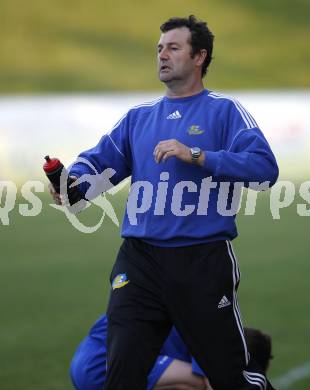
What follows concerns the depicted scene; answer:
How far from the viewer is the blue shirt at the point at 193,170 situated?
4.25m

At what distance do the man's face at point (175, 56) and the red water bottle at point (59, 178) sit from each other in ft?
2.19

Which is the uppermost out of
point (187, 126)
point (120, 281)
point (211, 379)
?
point (187, 126)

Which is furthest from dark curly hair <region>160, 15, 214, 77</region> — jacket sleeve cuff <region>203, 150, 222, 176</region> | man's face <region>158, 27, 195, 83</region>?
jacket sleeve cuff <region>203, 150, 222, 176</region>

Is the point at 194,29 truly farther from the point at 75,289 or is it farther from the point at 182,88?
the point at 75,289

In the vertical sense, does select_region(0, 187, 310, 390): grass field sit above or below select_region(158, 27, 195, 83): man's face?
below

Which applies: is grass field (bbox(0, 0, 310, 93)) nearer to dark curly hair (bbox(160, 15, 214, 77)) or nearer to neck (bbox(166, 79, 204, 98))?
dark curly hair (bbox(160, 15, 214, 77))

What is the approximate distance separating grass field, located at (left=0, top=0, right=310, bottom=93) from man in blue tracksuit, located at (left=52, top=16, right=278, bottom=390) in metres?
14.5

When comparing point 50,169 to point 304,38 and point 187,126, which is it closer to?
point 187,126

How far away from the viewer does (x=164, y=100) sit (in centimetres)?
462

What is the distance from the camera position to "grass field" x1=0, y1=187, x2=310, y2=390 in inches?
234

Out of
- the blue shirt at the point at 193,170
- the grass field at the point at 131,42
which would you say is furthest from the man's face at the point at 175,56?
the grass field at the point at 131,42

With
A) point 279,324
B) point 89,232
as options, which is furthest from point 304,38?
point 279,324

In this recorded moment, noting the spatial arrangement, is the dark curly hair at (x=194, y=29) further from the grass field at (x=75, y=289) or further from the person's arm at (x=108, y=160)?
the grass field at (x=75, y=289)

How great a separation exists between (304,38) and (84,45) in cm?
453
